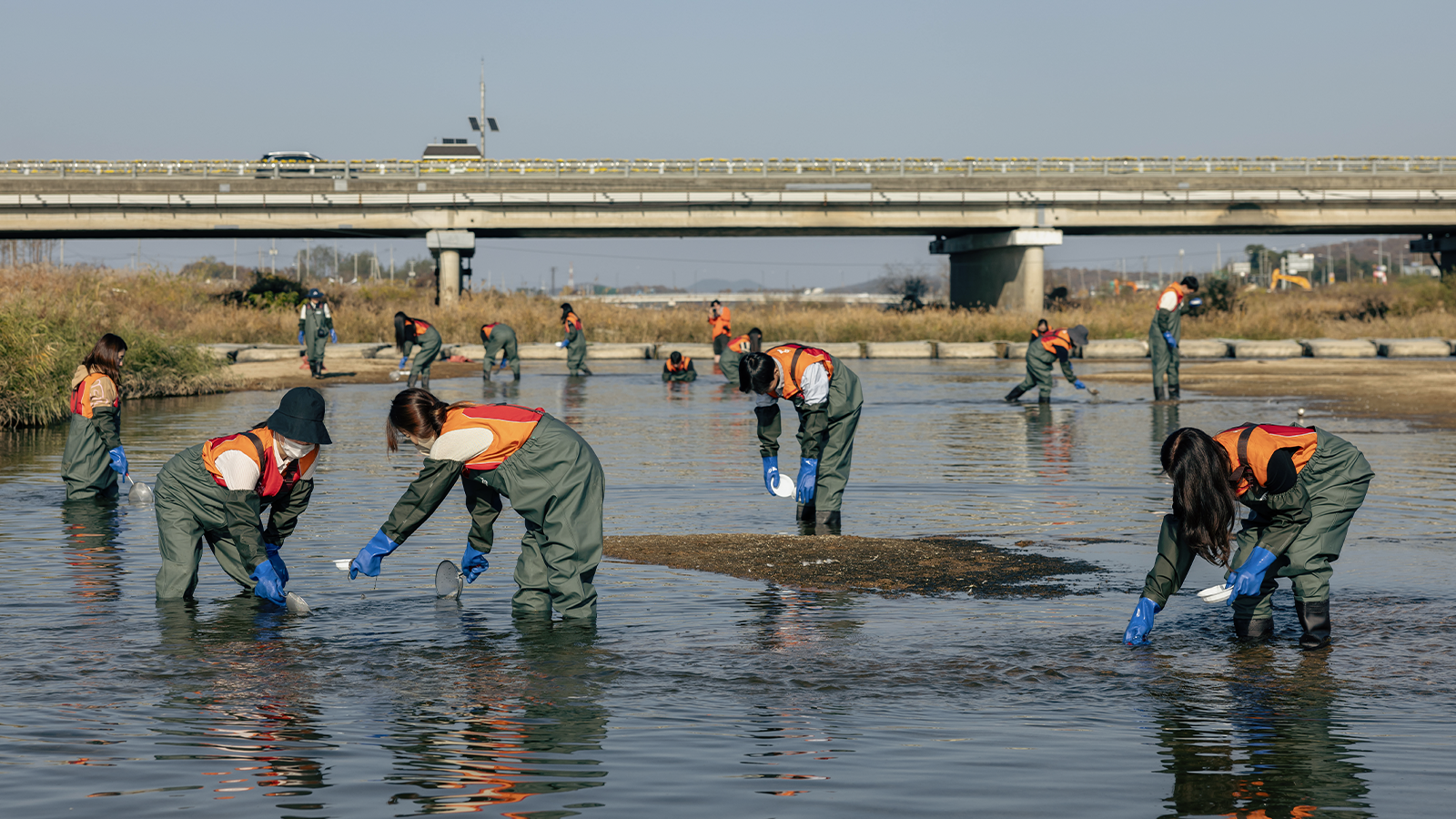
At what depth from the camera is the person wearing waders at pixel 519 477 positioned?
21.3 ft

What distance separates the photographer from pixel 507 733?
5.31 meters

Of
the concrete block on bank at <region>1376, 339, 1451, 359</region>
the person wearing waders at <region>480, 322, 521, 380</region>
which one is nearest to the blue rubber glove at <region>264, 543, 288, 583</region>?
the person wearing waders at <region>480, 322, 521, 380</region>

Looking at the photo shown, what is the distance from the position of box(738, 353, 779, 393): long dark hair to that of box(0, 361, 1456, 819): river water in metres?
1.47

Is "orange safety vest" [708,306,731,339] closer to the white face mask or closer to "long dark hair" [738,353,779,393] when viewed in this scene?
"long dark hair" [738,353,779,393]

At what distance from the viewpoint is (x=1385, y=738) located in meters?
5.26

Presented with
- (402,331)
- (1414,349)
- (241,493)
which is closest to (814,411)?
(241,493)

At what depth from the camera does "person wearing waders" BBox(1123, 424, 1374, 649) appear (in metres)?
5.77

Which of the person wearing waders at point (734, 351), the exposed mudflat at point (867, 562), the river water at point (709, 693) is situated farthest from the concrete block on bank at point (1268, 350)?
the exposed mudflat at point (867, 562)

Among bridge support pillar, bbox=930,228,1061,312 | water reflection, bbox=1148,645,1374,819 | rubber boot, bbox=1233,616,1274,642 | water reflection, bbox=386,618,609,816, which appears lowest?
water reflection, bbox=1148,645,1374,819

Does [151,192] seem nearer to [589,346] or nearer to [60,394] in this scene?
[589,346]

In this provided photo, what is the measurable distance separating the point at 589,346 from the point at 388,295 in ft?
79.0

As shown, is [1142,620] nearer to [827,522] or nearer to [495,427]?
[495,427]

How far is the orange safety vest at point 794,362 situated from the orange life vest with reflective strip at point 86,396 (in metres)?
5.27

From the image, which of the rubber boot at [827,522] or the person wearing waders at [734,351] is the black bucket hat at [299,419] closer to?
the rubber boot at [827,522]
